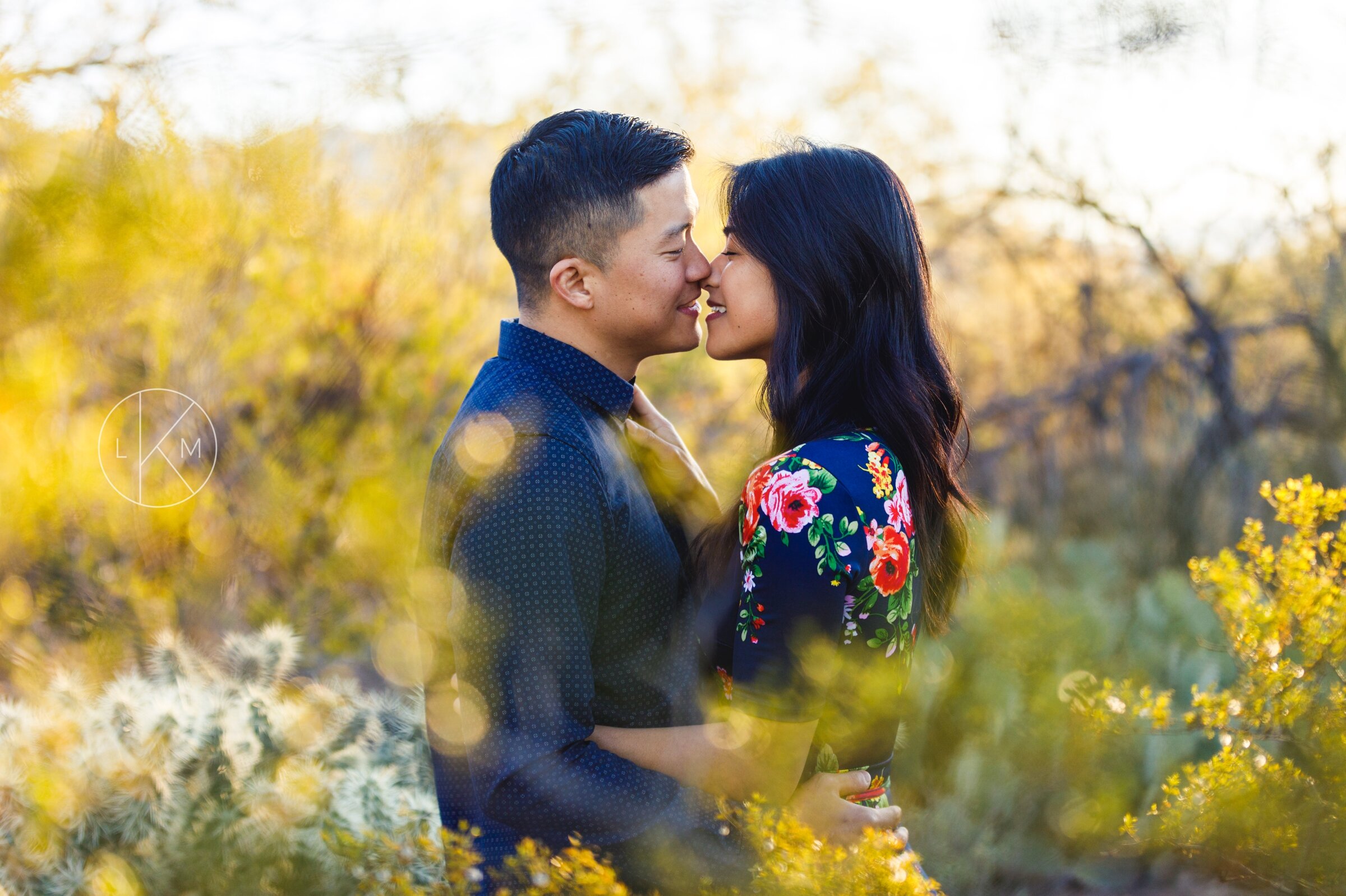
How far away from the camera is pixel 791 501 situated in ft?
6.04

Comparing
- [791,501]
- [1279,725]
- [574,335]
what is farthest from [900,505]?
[1279,725]

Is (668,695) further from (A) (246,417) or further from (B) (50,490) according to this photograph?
(A) (246,417)

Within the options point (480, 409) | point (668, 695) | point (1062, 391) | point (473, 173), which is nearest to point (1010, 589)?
point (1062, 391)

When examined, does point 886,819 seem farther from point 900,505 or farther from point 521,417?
point 521,417

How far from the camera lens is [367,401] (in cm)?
549

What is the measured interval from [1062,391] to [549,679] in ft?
19.5

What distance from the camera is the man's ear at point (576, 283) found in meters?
2.20

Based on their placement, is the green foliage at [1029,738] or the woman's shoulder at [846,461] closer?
the woman's shoulder at [846,461]

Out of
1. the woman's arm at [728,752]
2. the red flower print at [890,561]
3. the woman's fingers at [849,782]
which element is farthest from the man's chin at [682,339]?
the woman's fingers at [849,782]

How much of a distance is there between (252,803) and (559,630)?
1.46m

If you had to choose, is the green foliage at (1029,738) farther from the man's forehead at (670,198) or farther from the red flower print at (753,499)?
the man's forehead at (670,198)

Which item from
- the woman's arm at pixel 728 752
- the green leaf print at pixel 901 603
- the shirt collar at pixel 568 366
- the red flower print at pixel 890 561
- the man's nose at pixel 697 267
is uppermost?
the man's nose at pixel 697 267

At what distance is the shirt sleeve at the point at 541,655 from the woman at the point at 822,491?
148 mm

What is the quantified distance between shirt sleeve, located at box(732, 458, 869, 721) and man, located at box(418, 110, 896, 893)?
0.25 m
